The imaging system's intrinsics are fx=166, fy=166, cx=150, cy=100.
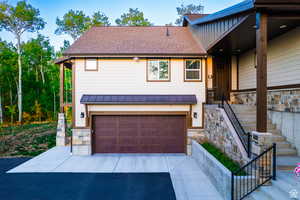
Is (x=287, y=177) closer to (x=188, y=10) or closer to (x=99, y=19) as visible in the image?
(x=188, y=10)

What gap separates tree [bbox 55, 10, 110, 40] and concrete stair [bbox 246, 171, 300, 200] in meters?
25.1

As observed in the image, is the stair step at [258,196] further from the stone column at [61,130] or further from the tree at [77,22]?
the tree at [77,22]

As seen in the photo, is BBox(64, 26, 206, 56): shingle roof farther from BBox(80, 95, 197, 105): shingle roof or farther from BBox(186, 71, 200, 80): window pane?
BBox(80, 95, 197, 105): shingle roof

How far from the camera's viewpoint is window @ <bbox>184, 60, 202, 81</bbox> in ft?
28.7

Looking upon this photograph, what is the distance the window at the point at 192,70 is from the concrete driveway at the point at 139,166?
405cm

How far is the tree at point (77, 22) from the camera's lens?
2334 cm

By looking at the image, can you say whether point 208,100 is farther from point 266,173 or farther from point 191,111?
point 266,173

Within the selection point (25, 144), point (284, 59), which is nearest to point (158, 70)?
point (284, 59)

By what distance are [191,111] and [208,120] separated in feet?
3.12

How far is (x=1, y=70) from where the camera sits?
18562 mm

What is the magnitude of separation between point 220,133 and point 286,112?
8.01 ft

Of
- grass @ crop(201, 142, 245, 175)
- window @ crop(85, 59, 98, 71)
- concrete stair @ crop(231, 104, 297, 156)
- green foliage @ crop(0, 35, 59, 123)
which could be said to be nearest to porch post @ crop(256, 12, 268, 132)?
grass @ crop(201, 142, 245, 175)

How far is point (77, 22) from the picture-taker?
77.3 feet

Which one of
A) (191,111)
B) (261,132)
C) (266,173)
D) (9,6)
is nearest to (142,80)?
(191,111)
